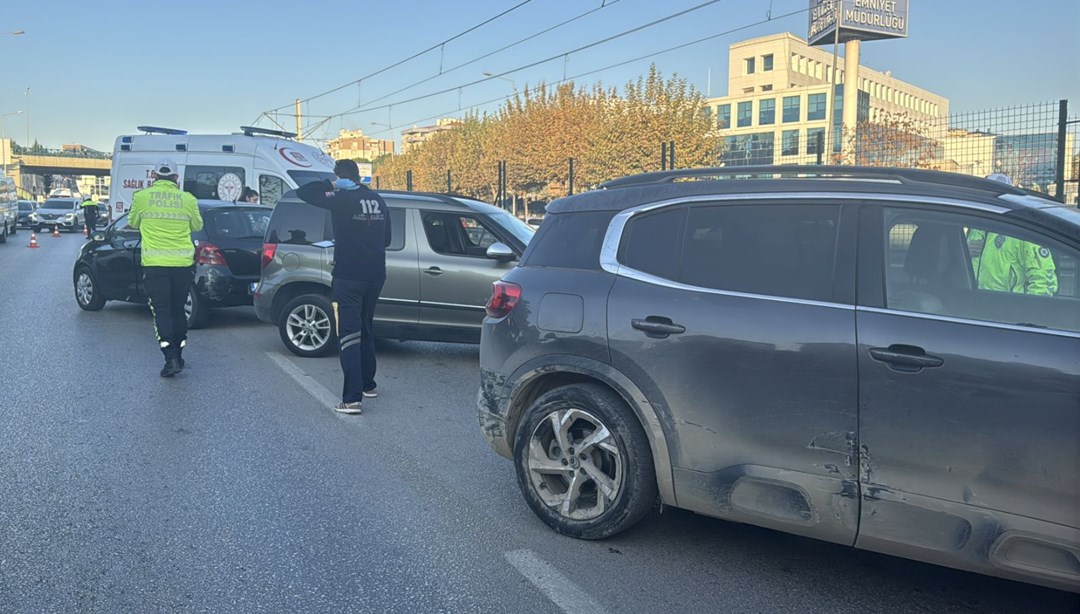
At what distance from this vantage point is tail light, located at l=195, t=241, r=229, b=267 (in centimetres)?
1081

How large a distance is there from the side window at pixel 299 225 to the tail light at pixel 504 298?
5.19 meters

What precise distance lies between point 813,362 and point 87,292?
11651mm

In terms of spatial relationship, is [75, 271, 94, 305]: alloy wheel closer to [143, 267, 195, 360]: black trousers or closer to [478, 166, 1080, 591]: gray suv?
[143, 267, 195, 360]: black trousers

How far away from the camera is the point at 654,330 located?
3.96m

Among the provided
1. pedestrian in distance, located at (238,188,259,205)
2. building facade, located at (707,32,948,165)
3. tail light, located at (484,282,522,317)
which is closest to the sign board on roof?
building facade, located at (707,32,948,165)

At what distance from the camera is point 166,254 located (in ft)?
26.7

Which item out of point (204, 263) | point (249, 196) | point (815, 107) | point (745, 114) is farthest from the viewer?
point (745, 114)

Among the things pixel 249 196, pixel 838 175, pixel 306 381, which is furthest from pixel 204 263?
pixel 838 175

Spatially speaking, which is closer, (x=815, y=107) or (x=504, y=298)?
(x=504, y=298)

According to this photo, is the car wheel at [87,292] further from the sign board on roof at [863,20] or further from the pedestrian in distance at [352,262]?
the sign board on roof at [863,20]

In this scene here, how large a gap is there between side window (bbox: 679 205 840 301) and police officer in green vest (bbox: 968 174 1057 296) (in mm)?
579

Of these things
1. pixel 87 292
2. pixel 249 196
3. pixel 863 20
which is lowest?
pixel 87 292

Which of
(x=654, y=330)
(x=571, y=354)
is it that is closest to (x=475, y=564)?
(x=571, y=354)

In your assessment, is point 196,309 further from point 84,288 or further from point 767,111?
point 767,111
